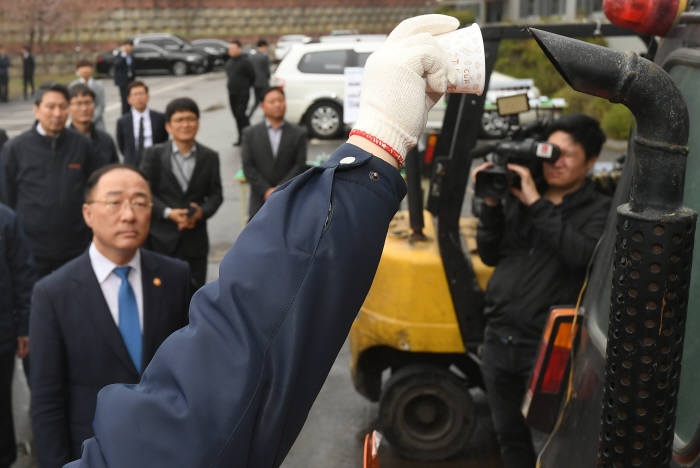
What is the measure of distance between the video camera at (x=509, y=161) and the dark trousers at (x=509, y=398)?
2.20 ft

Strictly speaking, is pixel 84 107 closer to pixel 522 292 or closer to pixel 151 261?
pixel 151 261

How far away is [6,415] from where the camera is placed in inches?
169

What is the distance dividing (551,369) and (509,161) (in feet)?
4.75

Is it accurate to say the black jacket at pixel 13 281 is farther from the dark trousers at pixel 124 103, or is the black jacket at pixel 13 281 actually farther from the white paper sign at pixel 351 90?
the dark trousers at pixel 124 103

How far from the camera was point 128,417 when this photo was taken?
3.90ft

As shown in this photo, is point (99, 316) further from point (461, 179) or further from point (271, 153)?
point (271, 153)

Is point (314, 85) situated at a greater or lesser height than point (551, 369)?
lesser

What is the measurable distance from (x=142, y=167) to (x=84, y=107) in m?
1.67

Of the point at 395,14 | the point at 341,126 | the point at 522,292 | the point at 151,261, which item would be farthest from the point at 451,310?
the point at 395,14

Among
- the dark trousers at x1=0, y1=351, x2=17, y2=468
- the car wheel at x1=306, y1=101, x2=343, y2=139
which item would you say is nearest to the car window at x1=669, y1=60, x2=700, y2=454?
the dark trousers at x1=0, y1=351, x2=17, y2=468

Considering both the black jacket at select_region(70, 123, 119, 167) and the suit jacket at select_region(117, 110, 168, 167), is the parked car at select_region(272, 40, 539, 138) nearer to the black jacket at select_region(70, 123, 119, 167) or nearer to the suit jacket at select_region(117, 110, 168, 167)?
the suit jacket at select_region(117, 110, 168, 167)

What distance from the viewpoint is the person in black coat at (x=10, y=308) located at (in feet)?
14.2

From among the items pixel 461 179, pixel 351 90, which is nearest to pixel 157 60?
pixel 351 90

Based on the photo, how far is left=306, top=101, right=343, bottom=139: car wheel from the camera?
17.7 meters
